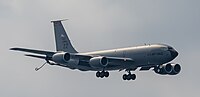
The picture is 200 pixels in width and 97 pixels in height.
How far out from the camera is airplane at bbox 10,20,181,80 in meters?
106

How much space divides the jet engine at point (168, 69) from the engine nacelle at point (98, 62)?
7.77 meters

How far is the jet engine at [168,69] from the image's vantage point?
11025 cm

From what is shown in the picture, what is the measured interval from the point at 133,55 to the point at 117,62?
281 centimetres

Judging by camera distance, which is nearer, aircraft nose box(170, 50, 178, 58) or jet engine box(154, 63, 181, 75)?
aircraft nose box(170, 50, 178, 58)

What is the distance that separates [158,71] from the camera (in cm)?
11019

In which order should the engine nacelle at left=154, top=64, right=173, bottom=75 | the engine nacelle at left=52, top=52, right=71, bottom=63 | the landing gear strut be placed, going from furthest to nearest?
1. the landing gear strut
2. the engine nacelle at left=154, top=64, right=173, bottom=75
3. the engine nacelle at left=52, top=52, right=71, bottom=63

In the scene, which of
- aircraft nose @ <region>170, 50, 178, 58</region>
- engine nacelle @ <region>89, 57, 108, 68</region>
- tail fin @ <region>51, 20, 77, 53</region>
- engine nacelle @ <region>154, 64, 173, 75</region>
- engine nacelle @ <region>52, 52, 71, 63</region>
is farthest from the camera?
tail fin @ <region>51, 20, 77, 53</region>

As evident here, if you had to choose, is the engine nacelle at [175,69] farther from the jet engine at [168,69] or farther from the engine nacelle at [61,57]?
the engine nacelle at [61,57]

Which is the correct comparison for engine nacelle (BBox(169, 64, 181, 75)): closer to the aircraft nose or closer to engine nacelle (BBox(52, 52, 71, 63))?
the aircraft nose

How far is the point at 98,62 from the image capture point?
4262 inches

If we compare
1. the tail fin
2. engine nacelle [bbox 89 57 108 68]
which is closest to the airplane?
engine nacelle [bbox 89 57 108 68]

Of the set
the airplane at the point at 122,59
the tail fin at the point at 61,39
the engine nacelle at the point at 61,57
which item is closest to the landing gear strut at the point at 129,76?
the airplane at the point at 122,59

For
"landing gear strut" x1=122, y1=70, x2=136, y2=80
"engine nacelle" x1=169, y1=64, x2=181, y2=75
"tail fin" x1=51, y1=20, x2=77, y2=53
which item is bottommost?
"landing gear strut" x1=122, y1=70, x2=136, y2=80

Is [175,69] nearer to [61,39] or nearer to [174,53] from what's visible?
[174,53]
